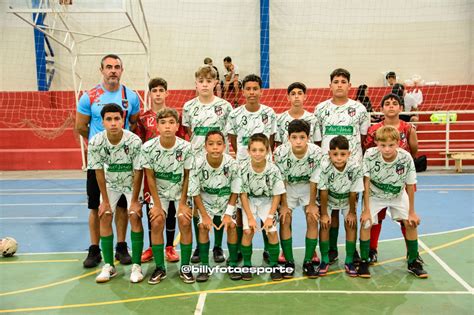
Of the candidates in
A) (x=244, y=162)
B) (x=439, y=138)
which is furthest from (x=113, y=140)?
(x=439, y=138)

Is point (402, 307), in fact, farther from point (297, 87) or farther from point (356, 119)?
point (297, 87)

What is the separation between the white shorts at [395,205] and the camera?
13.8 ft

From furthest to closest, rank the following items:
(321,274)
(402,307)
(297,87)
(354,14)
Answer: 1. (354,14)
2. (297,87)
3. (321,274)
4. (402,307)

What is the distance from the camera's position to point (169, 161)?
4062 mm

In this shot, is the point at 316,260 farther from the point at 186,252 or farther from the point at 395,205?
the point at 186,252

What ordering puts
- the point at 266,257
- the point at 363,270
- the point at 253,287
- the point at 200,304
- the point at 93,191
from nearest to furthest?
the point at 200,304 < the point at 253,287 < the point at 363,270 < the point at 93,191 < the point at 266,257

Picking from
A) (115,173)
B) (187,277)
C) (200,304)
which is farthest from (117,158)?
(200,304)

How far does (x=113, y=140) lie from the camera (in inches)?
163

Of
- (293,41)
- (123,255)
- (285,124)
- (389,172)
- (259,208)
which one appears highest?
(293,41)

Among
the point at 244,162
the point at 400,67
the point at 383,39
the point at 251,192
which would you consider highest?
the point at 383,39

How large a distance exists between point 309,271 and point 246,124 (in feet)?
5.06

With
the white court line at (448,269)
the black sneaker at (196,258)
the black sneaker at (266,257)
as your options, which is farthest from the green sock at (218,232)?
the white court line at (448,269)

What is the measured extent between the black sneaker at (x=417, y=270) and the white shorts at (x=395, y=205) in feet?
1.38

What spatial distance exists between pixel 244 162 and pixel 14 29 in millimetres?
12092
